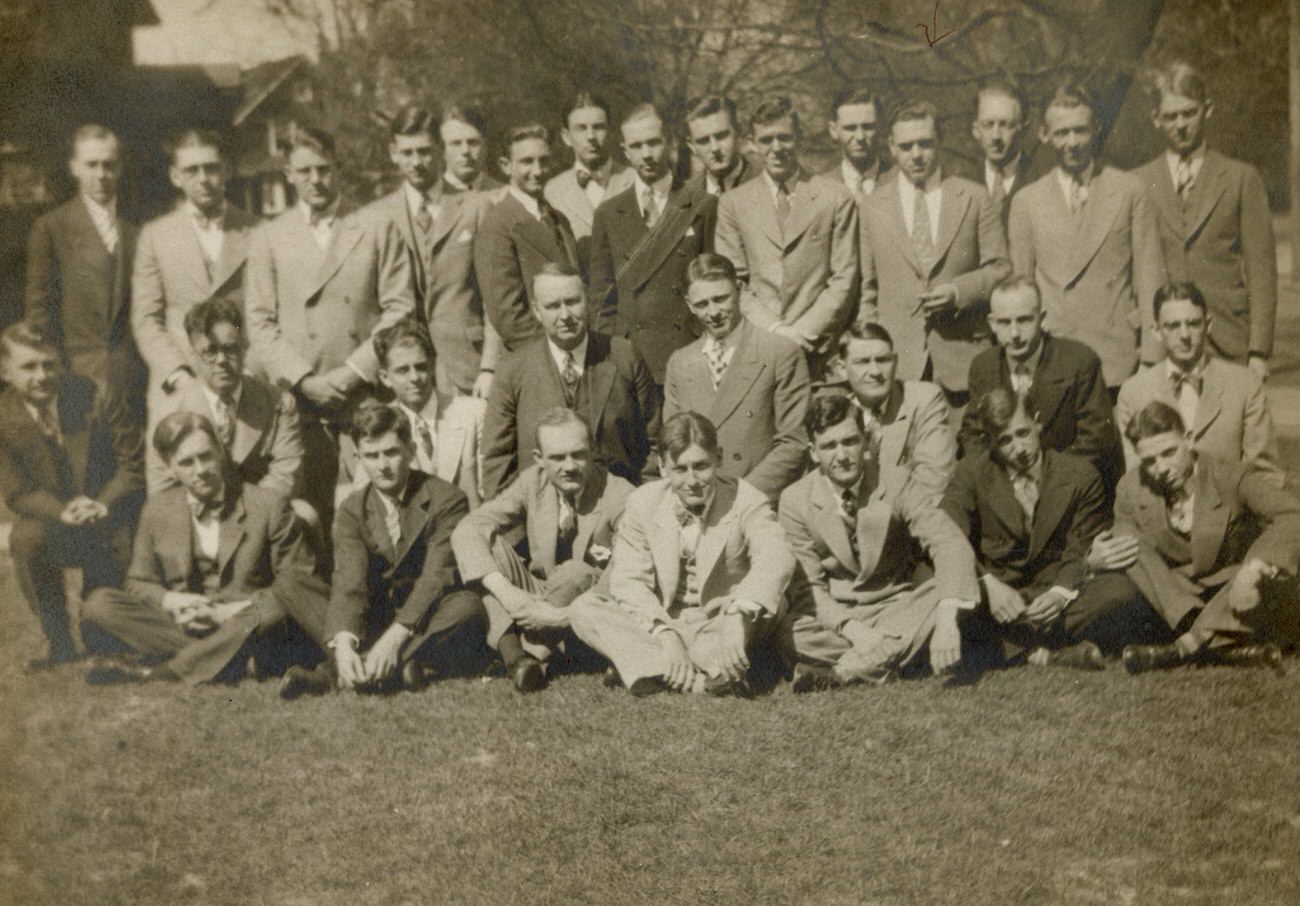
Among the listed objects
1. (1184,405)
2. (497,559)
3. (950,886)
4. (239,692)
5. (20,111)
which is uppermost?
(20,111)

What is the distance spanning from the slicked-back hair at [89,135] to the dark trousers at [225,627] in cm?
156

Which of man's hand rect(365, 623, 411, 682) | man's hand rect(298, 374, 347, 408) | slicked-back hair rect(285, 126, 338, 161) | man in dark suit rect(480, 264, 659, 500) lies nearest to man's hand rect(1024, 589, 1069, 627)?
man in dark suit rect(480, 264, 659, 500)

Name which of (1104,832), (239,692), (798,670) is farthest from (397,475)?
(1104,832)

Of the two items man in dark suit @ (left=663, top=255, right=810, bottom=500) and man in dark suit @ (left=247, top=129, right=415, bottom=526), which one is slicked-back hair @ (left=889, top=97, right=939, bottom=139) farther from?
man in dark suit @ (left=247, top=129, right=415, bottom=526)

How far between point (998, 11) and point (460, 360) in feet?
7.47

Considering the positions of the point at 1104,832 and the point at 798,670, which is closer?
the point at 1104,832

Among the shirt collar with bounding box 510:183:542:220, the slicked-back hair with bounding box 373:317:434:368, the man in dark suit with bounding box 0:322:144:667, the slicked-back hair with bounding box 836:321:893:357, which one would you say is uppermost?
the shirt collar with bounding box 510:183:542:220

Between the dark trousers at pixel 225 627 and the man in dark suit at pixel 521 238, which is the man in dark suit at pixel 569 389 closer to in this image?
the man in dark suit at pixel 521 238

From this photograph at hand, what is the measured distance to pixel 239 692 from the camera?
536 centimetres

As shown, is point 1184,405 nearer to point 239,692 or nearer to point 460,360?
point 460,360

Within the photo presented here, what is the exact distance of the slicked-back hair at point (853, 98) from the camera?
5.34 m

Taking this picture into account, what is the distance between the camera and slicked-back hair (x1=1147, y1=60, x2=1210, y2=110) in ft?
17.7

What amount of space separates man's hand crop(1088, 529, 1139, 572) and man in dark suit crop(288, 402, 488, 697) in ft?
7.24

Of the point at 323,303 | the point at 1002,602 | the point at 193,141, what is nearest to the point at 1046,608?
the point at 1002,602
